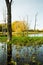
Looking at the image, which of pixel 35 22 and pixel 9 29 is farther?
pixel 35 22

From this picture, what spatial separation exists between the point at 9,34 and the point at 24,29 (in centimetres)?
2415

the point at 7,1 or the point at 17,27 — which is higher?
the point at 7,1

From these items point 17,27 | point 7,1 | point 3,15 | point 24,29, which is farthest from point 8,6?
point 17,27

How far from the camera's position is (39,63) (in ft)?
19.4

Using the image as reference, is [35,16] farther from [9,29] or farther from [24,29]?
[9,29]

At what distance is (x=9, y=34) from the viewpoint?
1482 centimetres

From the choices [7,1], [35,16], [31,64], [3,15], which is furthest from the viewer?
[35,16]

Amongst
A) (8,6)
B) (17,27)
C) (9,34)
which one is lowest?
(17,27)

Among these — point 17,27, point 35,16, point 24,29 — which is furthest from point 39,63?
point 17,27

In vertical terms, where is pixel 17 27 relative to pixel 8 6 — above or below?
below

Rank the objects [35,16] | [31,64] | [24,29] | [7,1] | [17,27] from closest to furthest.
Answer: [31,64] → [7,1] → [35,16] → [24,29] → [17,27]

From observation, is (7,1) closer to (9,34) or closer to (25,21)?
(9,34)

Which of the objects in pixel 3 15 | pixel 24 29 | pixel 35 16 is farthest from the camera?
pixel 24 29

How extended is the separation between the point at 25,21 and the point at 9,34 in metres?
20.4
